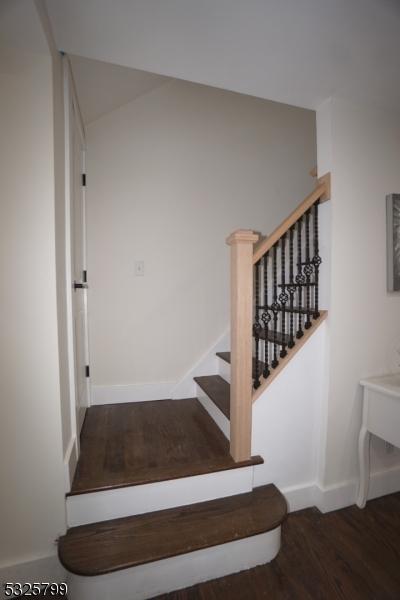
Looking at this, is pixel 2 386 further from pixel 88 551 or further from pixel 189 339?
pixel 189 339

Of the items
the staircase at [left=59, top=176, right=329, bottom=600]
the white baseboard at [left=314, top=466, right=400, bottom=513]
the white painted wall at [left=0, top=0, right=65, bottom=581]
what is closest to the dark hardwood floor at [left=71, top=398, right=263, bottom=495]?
the staircase at [left=59, top=176, right=329, bottom=600]

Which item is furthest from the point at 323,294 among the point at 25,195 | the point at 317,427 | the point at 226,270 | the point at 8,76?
the point at 8,76

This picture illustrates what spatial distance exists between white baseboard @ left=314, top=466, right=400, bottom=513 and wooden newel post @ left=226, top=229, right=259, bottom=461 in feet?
1.90

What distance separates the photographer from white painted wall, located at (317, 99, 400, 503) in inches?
58.4

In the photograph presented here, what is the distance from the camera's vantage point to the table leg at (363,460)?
5.02ft

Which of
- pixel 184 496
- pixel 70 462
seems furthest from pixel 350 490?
pixel 70 462

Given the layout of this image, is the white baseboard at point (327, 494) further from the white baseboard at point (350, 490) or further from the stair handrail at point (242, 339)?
the stair handrail at point (242, 339)

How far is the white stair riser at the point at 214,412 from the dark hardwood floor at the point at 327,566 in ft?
1.91

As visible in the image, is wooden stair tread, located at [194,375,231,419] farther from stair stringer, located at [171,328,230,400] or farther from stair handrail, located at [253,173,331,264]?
stair handrail, located at [253,173,331,264]

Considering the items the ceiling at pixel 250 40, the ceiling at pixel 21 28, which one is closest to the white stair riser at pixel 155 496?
the ceiling at pixel 21 28

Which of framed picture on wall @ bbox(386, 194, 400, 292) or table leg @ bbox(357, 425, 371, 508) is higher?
framed picture on wall @ bbox(386, 194, 400, 292)

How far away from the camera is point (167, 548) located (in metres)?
1.09

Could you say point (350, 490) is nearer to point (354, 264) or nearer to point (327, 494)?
point (327, 494)

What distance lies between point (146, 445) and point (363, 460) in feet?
4.27
